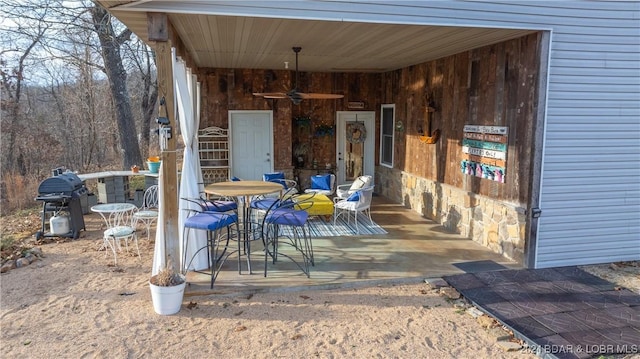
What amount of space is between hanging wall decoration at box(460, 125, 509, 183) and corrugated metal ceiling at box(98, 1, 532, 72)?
1.10 meters

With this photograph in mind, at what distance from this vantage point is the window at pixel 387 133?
864cm

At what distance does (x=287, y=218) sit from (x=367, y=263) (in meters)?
1.16

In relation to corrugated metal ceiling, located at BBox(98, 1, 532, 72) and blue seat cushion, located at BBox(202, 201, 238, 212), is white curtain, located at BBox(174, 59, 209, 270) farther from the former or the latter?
corrugated metal ceiling, located at BBox(98, 1, 532, 72)

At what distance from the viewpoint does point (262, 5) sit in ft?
12.0

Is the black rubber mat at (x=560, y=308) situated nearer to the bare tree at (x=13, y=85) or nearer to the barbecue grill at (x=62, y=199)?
the barbecue grill at (x=62, y=199)

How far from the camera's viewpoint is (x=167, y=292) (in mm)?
3480

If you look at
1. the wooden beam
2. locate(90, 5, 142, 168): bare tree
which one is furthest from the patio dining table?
locate(90, 5, 142, 168): bare tree

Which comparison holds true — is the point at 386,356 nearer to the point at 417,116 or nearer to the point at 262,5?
the point at 262,5

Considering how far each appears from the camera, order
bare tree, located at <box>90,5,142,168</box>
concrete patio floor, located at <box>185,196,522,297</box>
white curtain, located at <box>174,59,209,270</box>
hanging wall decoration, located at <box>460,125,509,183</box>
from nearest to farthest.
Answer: concrete patio floor, located at <box>185,196,522,297</box> → white curtain, located at <box>174,59,209,270</box> → hanging wall decoration, located at <box>460,125,509,183</box> → bare tree, located at <box>90,5,142,168</box>

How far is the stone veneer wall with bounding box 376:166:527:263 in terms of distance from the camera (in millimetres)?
4832

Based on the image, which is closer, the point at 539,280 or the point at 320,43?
the point at 539,280

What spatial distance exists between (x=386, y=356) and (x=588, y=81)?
3.77 meters

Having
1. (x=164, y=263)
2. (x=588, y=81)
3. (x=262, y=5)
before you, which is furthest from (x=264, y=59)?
(x=588, y=81)

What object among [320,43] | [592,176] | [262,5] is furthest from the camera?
[320,43]
